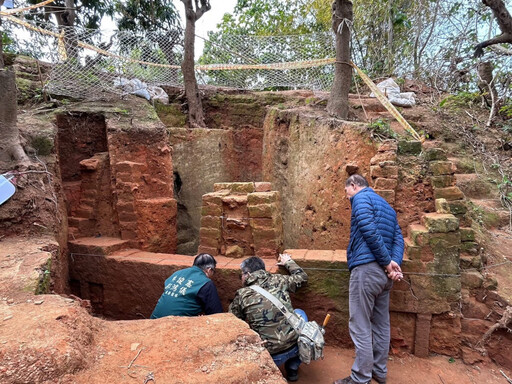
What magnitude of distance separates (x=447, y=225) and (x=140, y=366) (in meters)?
3.05

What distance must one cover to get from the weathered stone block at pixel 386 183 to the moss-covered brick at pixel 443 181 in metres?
0.40

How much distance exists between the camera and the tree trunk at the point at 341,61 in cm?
530

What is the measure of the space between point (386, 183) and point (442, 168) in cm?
60

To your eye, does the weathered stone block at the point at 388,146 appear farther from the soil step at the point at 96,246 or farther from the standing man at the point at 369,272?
the soil step at the point at 96,246

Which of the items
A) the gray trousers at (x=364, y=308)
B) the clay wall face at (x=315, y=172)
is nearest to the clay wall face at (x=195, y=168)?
the clay wall face at (x=315, y=172)

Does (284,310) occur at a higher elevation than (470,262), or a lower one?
lower

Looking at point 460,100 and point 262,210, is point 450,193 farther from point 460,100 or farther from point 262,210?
point 460,100

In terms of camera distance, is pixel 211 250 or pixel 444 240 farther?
pixel 211 250

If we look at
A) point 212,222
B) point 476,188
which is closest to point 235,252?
point 212,222

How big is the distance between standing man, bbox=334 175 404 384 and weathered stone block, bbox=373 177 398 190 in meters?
0.82

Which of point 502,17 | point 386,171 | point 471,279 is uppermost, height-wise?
point 502,17

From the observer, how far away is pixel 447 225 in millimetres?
3273

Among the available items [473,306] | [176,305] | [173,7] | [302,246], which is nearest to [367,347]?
[473,306]

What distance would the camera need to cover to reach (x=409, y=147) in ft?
12.5
